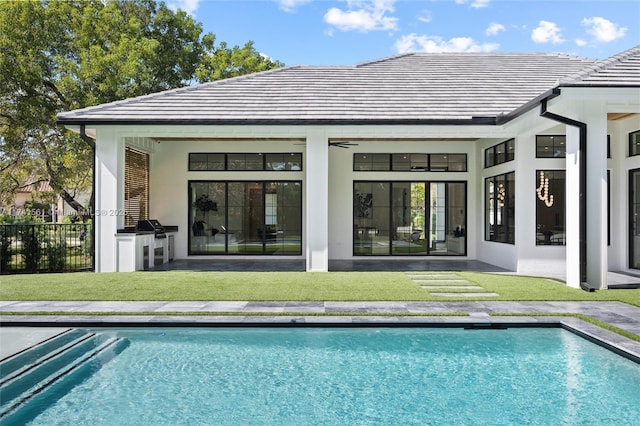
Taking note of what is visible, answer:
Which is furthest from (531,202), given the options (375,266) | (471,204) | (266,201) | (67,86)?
(67,86)

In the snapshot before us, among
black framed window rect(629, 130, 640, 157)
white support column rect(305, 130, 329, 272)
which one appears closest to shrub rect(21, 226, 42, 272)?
white support column rect(305, 130, 329, 272)

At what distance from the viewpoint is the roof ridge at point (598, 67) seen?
318 inches

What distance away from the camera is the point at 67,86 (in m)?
16.8

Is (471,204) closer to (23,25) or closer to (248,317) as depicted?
(248,317)

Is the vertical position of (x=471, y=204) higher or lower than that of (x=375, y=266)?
higher

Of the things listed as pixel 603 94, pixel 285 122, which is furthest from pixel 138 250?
pixel 603 94

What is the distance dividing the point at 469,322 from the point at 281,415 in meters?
3.18

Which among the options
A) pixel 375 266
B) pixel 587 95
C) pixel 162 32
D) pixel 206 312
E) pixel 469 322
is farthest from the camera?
pixel 162 32

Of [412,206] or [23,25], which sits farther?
[23,25]

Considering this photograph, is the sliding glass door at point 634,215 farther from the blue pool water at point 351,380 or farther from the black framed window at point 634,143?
the blue pool water at point 351,380

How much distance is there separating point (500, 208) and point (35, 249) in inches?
455

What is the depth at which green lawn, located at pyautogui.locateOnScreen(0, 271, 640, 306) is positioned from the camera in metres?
7.80

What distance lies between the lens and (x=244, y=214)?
14.6 m

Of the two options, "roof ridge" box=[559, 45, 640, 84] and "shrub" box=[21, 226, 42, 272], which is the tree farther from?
"roof ridge" box=[559, 45, 640, 84]
